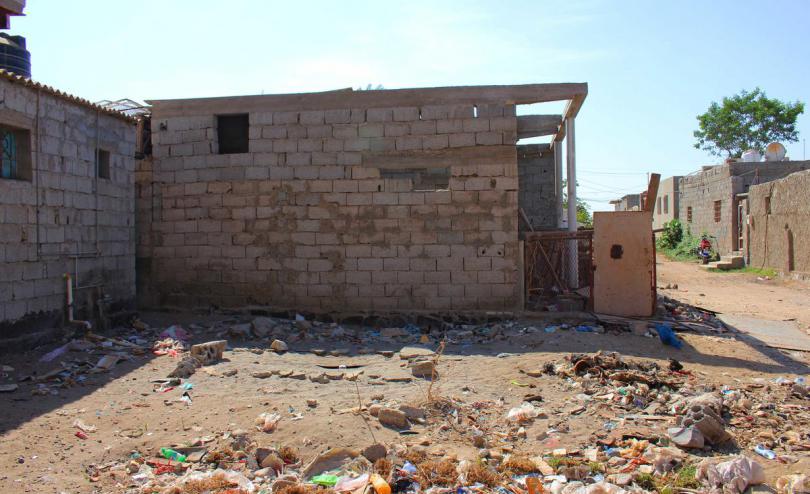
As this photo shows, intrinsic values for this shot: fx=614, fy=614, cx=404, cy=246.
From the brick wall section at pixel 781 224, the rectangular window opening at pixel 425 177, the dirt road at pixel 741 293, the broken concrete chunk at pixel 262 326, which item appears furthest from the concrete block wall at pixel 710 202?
the broken concrete chunk at pixel 262 326

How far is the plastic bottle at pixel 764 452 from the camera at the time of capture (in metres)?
4.59

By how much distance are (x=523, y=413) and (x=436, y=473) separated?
1.57 meters

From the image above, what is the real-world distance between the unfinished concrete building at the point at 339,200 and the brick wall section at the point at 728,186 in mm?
13997

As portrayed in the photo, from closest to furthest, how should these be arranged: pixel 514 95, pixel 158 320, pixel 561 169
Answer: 1. pixel 514 95
2. pixel 158 320
3. pixel 561 169

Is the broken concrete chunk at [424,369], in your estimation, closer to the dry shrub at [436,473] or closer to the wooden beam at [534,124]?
the dry shrub at [436,473]

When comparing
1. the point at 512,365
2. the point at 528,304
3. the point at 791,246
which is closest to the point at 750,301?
the point at 791,246

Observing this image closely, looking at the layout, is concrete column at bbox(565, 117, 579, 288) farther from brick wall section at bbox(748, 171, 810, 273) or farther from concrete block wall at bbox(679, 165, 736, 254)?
concrete block wall at bbox(679, 165, 736, 254)

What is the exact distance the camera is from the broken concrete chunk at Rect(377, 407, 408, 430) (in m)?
5.40

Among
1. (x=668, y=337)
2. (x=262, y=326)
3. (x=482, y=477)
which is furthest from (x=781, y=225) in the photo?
(x=482, y=477)

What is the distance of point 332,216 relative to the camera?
10492 mm

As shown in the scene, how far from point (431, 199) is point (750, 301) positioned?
790cm

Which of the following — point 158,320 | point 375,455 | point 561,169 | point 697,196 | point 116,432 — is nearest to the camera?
point 375,455

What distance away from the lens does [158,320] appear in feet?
35.0

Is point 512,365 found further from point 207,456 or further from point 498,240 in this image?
point 207,456
